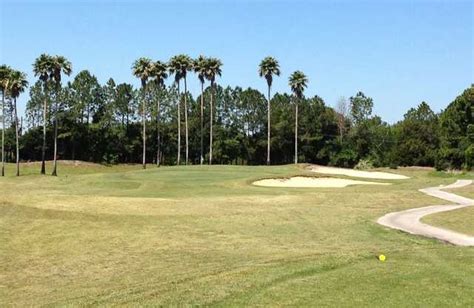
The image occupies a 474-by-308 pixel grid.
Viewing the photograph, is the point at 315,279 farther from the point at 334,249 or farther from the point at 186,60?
the point at 186,60

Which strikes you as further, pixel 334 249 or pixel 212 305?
pixel 334 249

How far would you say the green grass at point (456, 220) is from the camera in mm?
22784

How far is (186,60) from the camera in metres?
91.8

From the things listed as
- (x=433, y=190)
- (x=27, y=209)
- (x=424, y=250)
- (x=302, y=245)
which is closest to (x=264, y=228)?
(x=302, y=245)

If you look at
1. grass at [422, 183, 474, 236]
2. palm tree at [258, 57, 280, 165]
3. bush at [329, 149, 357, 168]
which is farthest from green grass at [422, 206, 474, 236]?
bush at [329, 149, 357, 168]

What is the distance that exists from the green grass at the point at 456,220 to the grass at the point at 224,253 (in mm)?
2554

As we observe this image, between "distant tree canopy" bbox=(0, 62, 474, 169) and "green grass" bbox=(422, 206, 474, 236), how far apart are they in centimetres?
8185

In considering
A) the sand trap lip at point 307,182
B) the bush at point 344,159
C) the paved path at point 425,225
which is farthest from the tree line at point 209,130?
the paved path at point 425,225

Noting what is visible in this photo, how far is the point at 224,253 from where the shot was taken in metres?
18.8

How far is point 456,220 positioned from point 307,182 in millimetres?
26071

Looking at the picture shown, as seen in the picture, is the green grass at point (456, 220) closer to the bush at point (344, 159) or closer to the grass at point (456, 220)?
the grass at point (456, 220)

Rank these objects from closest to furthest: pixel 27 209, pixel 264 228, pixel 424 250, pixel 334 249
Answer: pixel 424 250 → pixel 334 249 → pixel 264 228 → pixel 27 209

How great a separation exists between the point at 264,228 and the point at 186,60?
70730 mm

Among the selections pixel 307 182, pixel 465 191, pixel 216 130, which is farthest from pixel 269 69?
pixel 465 191
